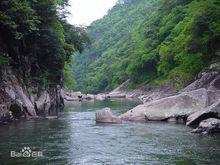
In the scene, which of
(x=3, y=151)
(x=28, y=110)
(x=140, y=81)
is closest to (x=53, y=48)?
(x=28, y=110)

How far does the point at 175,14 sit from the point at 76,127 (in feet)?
198

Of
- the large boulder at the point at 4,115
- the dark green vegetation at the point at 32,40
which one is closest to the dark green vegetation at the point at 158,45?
the dark green vegetation at the point at 32,40

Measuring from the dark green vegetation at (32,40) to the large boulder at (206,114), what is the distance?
1311cm

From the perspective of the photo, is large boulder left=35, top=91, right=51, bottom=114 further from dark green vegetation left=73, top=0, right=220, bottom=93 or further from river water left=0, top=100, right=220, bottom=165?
Answer: dark green vegetation left=73, top=0, right=220, bottom=93

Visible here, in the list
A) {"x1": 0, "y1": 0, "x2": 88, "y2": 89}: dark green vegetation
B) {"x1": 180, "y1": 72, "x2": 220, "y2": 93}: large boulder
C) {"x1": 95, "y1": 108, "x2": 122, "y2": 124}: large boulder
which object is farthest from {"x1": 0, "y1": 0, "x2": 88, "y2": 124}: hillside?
{"x1": 180, "y1": 72, "x2": 220, "y2": 93}: large boulder

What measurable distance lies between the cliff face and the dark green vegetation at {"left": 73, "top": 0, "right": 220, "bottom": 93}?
1605 centimetres

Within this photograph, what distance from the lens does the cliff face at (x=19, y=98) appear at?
29203 millimetres

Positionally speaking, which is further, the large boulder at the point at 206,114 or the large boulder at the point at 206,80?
the large boulder at the point at 206,80

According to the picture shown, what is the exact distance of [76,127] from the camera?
27.1 m

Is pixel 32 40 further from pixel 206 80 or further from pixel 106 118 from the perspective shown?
pixel 206 80

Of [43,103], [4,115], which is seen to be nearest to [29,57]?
[43,103]

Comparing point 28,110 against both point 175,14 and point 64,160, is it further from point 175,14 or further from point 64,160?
point 175,14

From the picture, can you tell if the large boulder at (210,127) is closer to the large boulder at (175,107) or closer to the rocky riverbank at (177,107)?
the rocky riverbank at (177,107)

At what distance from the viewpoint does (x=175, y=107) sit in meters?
30.5
